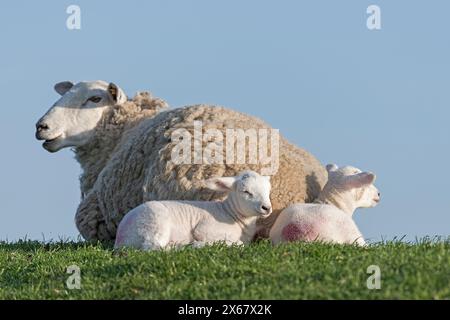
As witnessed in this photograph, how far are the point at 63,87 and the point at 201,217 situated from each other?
6.09 m

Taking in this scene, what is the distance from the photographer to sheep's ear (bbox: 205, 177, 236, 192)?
11297 millimetres

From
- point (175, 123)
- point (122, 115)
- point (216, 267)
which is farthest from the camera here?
point (122, 115)

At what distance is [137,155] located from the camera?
13.1 m

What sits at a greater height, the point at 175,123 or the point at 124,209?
the point at 175,123

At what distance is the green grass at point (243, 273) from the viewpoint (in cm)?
771

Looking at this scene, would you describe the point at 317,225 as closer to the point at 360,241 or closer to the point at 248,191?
the point at 360,241

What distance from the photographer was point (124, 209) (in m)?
13.3

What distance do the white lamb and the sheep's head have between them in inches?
50.5

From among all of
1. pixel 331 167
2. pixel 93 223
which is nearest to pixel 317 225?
pixel 331 167

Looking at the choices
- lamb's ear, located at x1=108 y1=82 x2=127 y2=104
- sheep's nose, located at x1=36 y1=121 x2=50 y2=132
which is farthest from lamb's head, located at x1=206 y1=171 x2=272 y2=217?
sheep's nose, located at x1=36 y1=121 x2=50 y2=132

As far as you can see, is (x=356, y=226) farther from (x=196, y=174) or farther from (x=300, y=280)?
(x=300, y=280)

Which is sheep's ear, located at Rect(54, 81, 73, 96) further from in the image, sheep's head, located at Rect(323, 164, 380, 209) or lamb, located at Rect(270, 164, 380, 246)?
lamb, located at Rect(270, 164, 380, 246)
